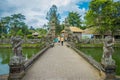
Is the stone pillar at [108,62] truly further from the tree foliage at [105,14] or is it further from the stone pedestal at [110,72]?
the tree foliage at [105,14]

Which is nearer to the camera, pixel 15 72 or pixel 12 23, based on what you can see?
pixel 15 72

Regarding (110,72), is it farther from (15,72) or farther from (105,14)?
(105,14)

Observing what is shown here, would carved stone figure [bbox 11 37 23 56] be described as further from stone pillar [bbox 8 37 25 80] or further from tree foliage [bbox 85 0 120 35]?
tree foliage [bbox 85 0 120 35]

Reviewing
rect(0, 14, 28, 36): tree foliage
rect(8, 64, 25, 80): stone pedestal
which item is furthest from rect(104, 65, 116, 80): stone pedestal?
rect(0, 14, 28, 36): tree foliage

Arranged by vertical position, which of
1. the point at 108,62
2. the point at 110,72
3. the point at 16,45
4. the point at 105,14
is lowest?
the point at 110,72

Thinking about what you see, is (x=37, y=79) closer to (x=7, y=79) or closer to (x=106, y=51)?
(x=7, y=79)

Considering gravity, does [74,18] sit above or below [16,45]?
above

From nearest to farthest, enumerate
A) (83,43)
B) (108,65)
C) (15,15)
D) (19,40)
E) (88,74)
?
1. (108,65)
2. (19,40)
3. (88,74)
4. (83,43)
5. (15,15)

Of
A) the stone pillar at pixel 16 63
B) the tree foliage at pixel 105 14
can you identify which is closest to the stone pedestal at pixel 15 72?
the stone pillar at pixel 16 63

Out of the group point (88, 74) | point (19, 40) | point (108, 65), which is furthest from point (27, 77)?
point (108, 65)

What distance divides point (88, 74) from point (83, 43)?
3068cm

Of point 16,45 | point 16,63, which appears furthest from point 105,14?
point 16,63

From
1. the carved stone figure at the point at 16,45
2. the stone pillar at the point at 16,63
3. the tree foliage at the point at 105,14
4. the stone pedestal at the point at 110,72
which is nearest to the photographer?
the stone pedestal at the point at 110,72

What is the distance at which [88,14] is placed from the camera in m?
40.7
